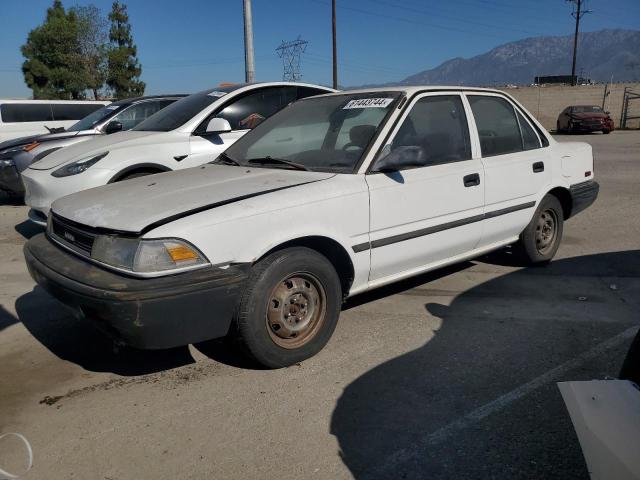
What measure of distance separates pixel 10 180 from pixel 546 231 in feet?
25.0

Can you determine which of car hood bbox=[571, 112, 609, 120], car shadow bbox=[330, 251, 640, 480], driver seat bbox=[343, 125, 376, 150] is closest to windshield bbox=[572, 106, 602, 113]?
car hood bbox=[571, 112, 609, 120]

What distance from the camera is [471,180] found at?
4.09 m

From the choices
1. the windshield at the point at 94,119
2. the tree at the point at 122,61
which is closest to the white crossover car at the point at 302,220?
the windshield at the point at 94,119

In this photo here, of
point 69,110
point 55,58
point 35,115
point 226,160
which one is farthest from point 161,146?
point 55,58

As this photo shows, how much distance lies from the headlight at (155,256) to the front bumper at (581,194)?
12.5 ft

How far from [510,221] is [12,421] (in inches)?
149

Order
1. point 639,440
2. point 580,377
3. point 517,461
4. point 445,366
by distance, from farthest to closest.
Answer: point 445,366 → point 580,377 → point 517,461 → point 639,440

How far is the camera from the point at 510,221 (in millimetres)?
4566

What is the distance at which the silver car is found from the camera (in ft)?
26.7

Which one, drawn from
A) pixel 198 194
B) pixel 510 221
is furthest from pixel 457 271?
pixel 198 194

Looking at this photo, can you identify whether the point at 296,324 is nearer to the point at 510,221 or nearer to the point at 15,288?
the point at 510,221

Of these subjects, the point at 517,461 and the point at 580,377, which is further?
the point at 580,377

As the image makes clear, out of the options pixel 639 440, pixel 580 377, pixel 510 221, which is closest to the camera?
pixel 639 440

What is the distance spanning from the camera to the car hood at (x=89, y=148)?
5809 millimetres
